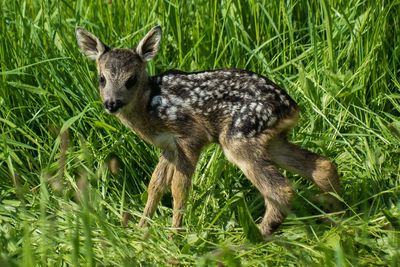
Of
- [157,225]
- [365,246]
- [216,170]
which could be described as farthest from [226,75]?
[365,246]

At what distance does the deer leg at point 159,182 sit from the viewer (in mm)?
5816

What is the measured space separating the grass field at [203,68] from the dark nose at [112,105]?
24 centimetres

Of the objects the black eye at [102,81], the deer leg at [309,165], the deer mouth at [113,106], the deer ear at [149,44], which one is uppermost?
the deer ear at [149,44]

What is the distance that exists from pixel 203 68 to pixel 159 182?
3.25ft

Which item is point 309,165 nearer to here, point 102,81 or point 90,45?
point 102,81

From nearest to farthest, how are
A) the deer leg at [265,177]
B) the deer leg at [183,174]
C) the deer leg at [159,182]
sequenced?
the deer leg at [265,177], the deer leg at [183,174], the deer leg at [159,182]

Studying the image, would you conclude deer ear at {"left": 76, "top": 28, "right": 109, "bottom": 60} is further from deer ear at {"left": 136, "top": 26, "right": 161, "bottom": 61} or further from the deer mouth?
the deer mouth

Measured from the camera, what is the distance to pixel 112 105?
5.57m

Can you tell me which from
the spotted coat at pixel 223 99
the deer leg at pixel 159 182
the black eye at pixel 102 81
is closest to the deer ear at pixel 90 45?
the black eye at pixel 102 81

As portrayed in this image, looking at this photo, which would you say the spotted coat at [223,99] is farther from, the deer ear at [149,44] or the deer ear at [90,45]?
the deer ear at [90,45]

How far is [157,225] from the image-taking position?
17.6 feet

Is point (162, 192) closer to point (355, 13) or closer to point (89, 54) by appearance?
point (89, 54)

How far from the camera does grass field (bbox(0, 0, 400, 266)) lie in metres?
5.59

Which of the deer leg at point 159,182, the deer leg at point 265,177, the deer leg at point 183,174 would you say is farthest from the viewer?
the deer leg at point 159,182
